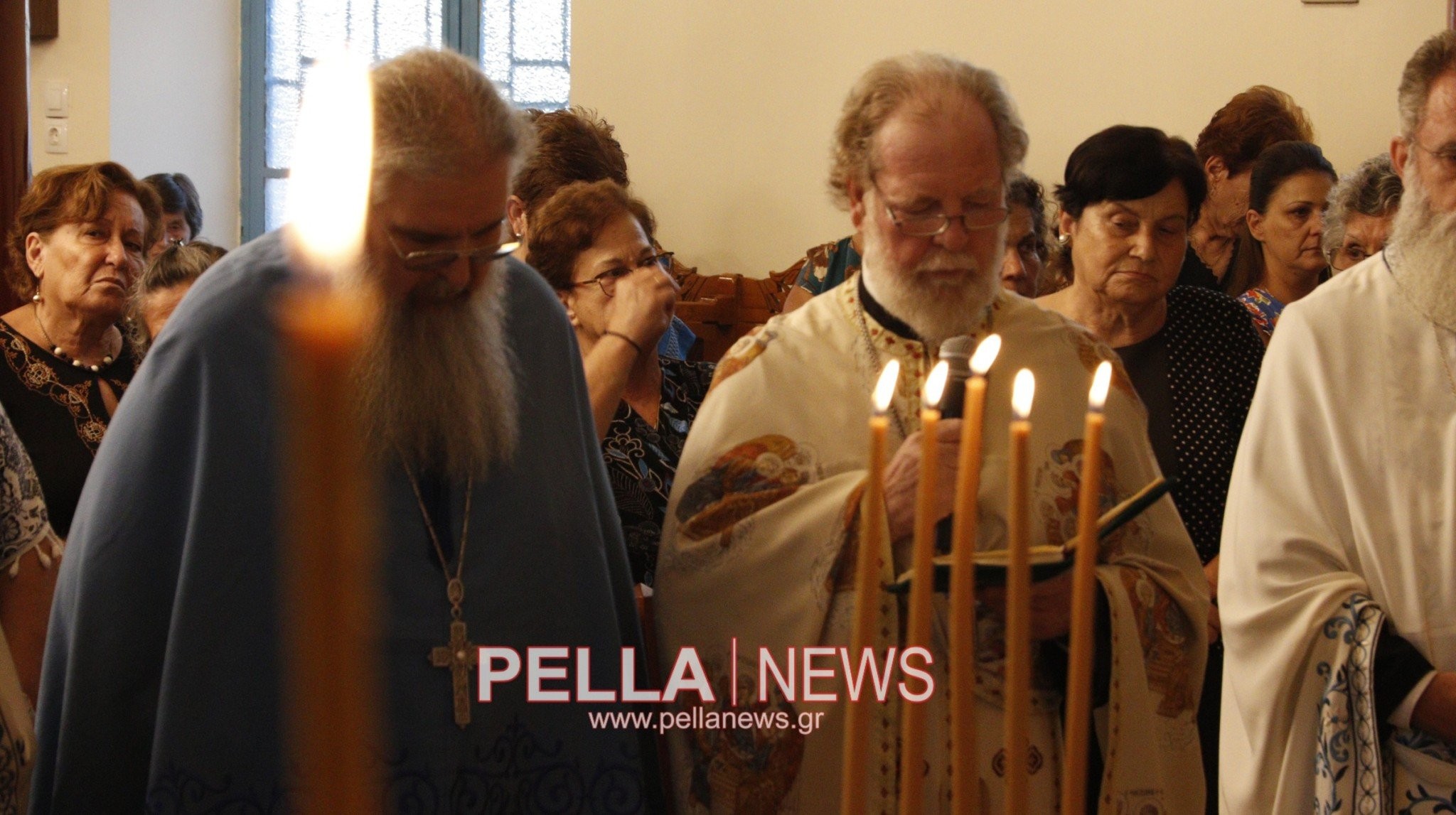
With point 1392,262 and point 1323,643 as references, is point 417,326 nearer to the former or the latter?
point 1323,643

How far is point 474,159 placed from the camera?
191cm

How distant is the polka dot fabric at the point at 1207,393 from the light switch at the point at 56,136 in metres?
6.64

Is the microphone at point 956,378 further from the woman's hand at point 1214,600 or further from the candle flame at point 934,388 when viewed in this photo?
the woman's hand at point 1214,600

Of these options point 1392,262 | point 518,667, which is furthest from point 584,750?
point 1392,262

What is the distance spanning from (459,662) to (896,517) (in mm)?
662

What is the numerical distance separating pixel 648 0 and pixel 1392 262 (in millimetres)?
5810

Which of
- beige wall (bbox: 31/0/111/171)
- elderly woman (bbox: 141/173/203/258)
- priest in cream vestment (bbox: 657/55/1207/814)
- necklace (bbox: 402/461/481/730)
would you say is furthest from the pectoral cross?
beige wall (bbox: 31/0/111/171)

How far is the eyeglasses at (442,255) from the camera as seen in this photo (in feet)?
6.16

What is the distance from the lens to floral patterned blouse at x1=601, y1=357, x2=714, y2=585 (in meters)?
2.76

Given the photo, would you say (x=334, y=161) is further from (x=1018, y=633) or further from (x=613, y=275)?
(x=613, y=275)

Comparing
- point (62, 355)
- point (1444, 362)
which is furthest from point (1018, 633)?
point (62, 355)

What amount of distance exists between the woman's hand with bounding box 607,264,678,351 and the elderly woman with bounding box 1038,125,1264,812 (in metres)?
1.03

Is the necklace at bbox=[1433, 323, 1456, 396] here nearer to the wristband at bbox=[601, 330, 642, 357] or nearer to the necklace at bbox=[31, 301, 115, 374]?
the wristband at bbox=[601, 330, 642, 357]

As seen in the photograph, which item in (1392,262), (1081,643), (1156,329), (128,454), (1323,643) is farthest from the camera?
(1156,329)
